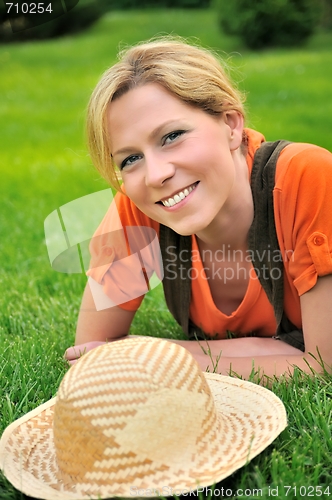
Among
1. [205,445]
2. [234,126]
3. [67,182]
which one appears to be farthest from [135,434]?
[67,182]

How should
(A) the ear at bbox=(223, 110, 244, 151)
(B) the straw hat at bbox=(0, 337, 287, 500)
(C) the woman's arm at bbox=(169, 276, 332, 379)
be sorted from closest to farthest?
(B) the straw hat at bbox=(0, 337, 287, 500), (C) the woman's arm at bbox=(169, 276, 332, 379), (A) the ear at bbox=(223, 110, 244, 151)

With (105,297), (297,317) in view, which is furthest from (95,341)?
(297,317)

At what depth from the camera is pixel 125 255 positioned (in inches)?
106

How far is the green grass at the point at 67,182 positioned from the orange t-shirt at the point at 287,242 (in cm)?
33

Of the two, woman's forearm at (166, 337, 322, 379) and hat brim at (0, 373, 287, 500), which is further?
woman's forearm at (166, 337, 322, 379)

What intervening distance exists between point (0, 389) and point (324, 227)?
127cm

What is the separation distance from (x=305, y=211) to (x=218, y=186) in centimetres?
32

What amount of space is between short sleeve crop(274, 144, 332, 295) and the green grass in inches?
15.0

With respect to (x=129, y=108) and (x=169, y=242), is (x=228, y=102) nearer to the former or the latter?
(x=129, y=108)

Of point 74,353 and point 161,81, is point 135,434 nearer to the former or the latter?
point 74,353

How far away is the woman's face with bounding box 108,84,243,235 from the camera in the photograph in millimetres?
2160

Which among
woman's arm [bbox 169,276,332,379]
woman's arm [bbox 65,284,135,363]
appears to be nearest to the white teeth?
woman's arm [bbox 169,276,332,379]

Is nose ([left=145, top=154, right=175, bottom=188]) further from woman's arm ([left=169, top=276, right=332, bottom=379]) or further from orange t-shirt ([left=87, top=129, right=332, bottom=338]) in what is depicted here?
woman's arm ([left=169, top=276, right=332, bottom=379])

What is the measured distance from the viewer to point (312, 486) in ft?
5.20
